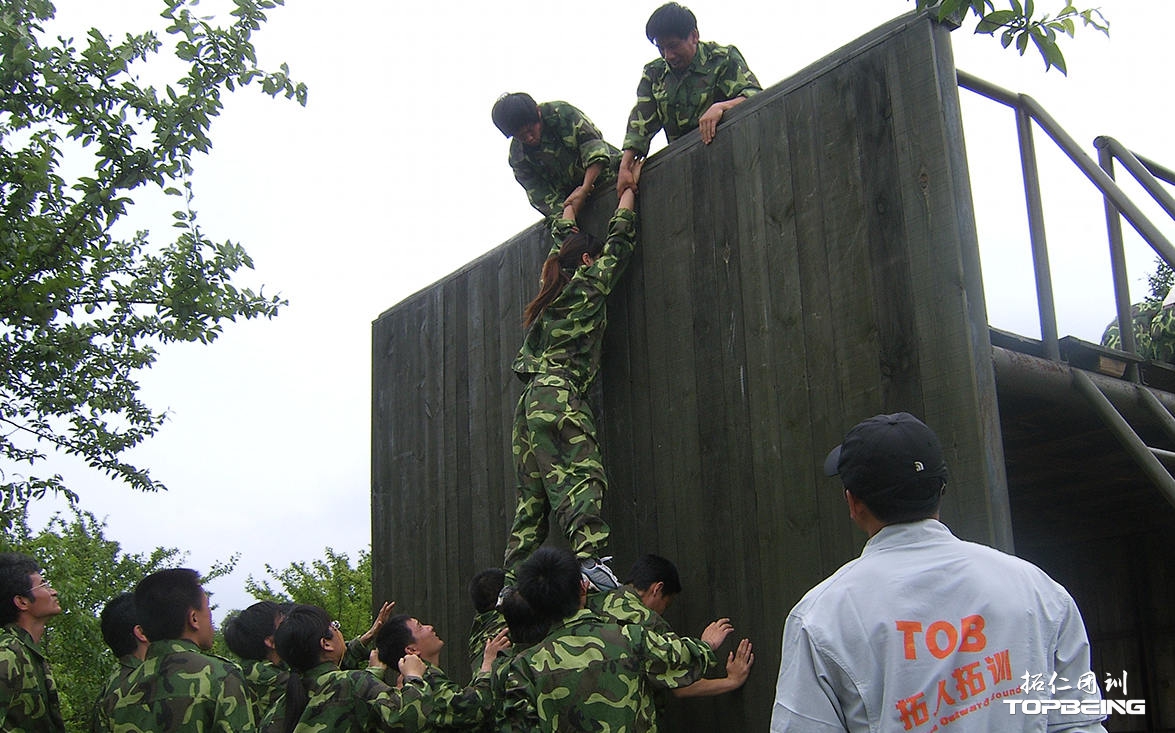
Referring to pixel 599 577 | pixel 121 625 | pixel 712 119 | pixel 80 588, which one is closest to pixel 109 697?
pixel 121 625

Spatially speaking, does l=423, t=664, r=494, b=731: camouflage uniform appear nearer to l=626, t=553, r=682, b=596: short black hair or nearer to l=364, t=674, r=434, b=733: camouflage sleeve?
l=364, t=674, r=434, b=733: camouflage sleeve

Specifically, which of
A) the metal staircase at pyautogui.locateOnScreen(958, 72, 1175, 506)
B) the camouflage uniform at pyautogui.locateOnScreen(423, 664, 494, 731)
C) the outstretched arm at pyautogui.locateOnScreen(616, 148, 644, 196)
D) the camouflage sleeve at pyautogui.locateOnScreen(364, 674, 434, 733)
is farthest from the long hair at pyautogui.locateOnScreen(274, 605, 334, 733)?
the metal staircase at pyautogui.locateOnScreen(958, 72, 1175, 506)

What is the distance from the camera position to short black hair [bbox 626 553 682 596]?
472 centimetres

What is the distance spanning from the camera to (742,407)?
4.78 metres

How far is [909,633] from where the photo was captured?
209 cm

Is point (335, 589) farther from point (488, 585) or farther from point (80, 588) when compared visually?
point (488, 585)

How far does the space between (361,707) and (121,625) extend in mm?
1069

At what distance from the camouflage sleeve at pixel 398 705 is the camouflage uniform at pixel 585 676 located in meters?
0.27

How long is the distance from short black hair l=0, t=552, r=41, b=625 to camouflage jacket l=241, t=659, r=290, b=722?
1.09 m

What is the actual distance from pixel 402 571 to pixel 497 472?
4.30 ft

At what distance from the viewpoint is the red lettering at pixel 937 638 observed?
208 cm

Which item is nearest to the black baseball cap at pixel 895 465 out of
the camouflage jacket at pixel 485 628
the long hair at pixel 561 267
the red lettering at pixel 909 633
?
the red lettering at pixel 909 633

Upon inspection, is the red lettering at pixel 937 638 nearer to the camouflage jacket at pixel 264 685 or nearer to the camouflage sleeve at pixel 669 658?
the camouflage sleeve at pixel 669 658

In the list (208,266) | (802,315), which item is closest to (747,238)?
(802,315)
